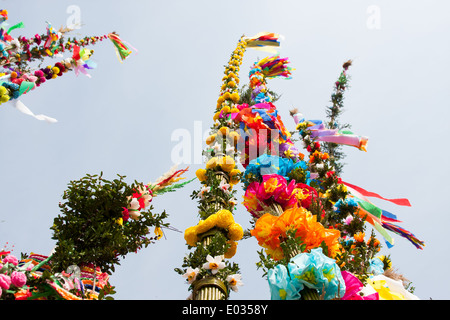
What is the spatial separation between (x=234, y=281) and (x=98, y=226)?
119cm

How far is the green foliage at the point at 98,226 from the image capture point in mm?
2830

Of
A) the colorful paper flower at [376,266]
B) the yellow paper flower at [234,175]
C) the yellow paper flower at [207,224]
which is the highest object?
the yellow paper flower at [234,175]

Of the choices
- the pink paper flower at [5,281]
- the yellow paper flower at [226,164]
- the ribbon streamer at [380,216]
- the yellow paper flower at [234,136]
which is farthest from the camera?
the yellow paper flower at [234,136]

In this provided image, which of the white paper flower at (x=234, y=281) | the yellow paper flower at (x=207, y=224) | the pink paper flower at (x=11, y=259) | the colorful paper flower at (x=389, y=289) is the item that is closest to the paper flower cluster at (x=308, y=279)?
the white paper flower at (x=234, y=281)

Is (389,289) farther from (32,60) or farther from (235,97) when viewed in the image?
(32,60)

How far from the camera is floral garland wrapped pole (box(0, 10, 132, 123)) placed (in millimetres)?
3502

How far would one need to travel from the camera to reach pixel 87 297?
2.52 metres

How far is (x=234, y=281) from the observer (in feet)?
8.48

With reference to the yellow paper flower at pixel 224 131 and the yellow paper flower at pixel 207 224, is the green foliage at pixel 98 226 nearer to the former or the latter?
the yellow paper flower at pixel 207 224

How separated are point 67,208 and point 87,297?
0.97 m

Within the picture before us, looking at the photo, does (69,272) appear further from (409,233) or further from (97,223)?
(409,233)

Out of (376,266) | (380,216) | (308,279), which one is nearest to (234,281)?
(308,279)

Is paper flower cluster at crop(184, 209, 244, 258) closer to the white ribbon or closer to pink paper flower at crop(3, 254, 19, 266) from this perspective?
pink paper flower at crop(3, 254, 19, 266)
